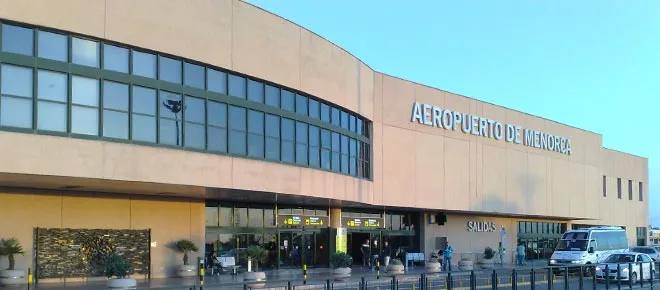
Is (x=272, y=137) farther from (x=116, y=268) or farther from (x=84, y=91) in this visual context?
(x=84, y=91)

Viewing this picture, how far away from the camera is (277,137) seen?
100 feet

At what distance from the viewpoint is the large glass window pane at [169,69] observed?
25.8 m

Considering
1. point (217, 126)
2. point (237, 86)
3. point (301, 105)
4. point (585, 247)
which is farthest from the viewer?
point (585, 247)

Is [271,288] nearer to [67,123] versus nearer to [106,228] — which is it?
[67,123]

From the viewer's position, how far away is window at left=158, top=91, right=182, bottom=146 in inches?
1013

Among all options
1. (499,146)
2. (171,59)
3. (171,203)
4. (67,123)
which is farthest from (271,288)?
(499,146)

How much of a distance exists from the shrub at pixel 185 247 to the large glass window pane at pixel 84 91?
9.49m

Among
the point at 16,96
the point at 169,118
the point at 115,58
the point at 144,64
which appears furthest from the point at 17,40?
the point at 169,118

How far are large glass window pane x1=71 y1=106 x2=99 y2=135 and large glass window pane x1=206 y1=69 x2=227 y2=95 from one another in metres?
4.83

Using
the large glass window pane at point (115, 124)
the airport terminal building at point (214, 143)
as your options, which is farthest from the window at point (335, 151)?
the large glass window pane at point (115, 124)

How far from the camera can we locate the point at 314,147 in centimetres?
3312

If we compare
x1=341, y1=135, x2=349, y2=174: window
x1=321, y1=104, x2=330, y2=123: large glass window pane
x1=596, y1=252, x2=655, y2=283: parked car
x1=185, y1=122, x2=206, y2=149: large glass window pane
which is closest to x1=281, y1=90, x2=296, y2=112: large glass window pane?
x1=321, y1=104, x2=330, y2=123: large glass window pane

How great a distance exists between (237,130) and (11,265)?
29.4ft

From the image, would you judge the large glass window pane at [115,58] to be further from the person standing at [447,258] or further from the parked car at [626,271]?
the person standing at [447,258]
